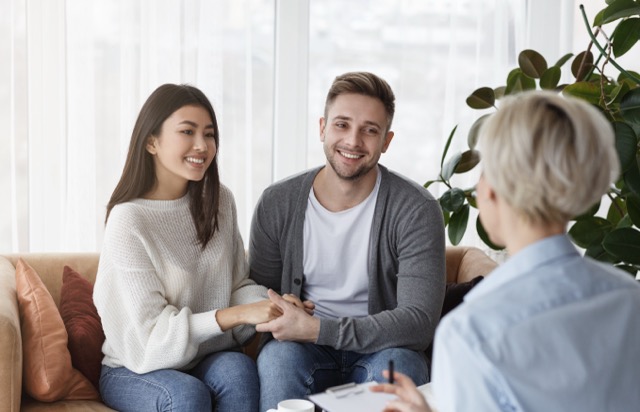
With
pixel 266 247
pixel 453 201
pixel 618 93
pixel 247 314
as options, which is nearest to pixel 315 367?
pixel 247 314

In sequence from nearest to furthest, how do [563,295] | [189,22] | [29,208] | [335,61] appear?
[563,295]
[29,208]
[189,22]
[335,61]

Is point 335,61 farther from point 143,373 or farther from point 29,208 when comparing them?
point 143,373

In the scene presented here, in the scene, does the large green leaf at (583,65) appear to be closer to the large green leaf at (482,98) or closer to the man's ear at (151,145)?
the large green leaf at (482,98)

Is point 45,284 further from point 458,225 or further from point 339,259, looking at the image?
point 458,225

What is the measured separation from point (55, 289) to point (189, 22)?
1.28 meters

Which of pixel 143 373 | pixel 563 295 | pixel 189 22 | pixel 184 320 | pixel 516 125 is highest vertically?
pixel 189 22

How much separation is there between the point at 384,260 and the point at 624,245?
30.3 inches

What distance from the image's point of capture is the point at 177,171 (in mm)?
2396

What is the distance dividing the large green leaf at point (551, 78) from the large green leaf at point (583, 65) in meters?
0.08

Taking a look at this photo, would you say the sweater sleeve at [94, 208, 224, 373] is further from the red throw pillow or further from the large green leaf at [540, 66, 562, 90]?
the large green leaf at [540, 66, 562, 90]

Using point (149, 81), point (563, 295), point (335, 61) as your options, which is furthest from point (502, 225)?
point (335, 61)

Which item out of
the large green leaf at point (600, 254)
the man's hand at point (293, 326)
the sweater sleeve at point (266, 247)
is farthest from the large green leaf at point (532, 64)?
the man's hand at point (293, 326)

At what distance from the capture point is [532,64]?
2893 millimetres

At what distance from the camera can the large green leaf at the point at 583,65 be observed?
2820 millimetres
